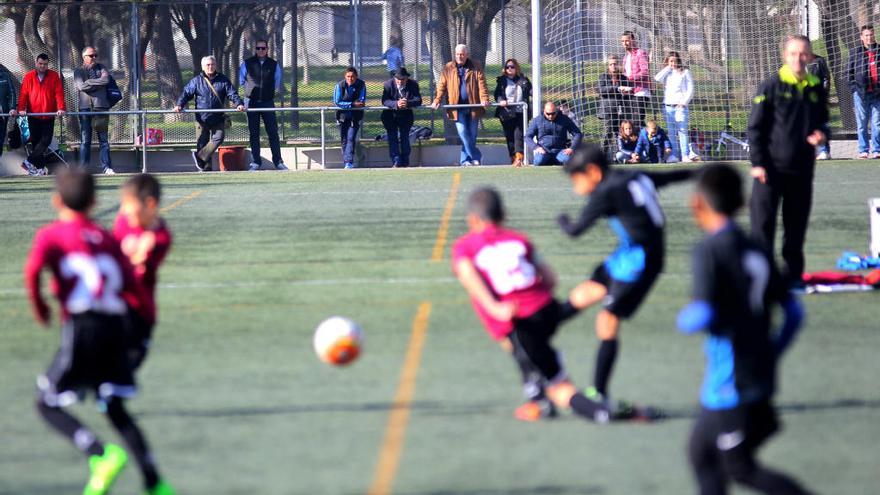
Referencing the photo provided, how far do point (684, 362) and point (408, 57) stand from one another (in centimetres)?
2047

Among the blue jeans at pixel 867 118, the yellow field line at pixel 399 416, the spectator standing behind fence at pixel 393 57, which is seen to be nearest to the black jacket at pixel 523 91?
the spectator standing behind fence at pixel 393 57

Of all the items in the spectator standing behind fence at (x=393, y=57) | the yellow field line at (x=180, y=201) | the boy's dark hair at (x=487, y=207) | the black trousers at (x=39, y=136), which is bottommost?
the yellow field line at (x=180, y=201)

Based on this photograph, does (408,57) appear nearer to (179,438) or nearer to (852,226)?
(852,226)

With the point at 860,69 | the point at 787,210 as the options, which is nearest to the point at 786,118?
the point at 787,210

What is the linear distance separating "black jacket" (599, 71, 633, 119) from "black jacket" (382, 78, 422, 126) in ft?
10.5

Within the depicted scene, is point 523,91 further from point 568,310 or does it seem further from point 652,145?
point 568,310

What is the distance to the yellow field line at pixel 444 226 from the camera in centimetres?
1411

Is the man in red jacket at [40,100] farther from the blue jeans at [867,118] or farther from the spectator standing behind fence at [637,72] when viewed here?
the blue jeans at [867,118]

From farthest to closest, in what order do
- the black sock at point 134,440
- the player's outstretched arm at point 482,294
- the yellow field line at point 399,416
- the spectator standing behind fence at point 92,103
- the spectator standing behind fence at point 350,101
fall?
the spectator standing behind fence at point 350,101 < the spectator standing behind fence at point 92,103 < the player's outstretched arm at point 482,294 < the yellow field line at point 399,416 < the black sock at point 134,440

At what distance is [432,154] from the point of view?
1037 inches

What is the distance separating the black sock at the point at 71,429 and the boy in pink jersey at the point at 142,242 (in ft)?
2.44

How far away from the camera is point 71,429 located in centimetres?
618

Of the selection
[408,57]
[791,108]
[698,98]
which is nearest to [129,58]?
[408,57]

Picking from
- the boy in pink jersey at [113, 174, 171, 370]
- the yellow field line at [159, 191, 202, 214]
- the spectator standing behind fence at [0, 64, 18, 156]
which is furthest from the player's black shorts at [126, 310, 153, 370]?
the spectator standing behind fence at [0, 64, 18, 156]
